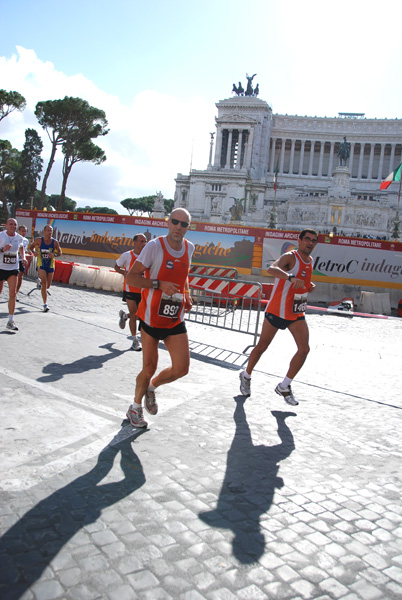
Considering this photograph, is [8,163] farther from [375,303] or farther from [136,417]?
[136,417]

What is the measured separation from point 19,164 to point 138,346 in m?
59.0

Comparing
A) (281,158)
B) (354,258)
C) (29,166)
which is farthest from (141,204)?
(354,258)

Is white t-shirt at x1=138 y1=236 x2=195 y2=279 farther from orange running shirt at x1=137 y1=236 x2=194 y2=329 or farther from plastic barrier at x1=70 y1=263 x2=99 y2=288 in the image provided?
plastic barrier at x1=70 y1=263 x2=99 y2=288

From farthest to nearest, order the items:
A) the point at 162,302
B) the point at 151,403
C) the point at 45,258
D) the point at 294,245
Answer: the point at 294,245 < the point at 45,258 < the point at 151,403 < the point at 162,302

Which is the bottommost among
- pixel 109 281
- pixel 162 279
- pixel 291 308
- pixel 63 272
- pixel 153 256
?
pixel 109 281

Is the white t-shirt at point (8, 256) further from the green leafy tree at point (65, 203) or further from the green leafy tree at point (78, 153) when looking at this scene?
the green leafy tree at point (65, 203)

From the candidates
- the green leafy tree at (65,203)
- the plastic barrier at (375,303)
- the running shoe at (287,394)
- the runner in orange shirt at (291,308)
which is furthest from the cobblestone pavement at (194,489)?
the green leafy tree at (65,203)

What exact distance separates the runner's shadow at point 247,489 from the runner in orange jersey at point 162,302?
83 cm

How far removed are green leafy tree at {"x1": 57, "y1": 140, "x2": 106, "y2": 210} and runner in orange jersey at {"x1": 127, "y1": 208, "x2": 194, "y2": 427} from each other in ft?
149

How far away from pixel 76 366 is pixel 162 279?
2531 mm

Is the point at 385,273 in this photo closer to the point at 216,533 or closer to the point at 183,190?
the point at 216,533

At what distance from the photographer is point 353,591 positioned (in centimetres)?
238

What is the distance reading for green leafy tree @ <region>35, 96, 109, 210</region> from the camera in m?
46.2

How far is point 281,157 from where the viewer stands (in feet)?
281
